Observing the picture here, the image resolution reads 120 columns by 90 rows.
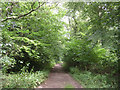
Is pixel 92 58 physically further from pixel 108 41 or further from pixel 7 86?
pixel 7 86

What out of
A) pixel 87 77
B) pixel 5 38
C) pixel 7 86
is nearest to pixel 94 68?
pixel 87 77

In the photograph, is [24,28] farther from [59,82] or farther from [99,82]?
[99,82]

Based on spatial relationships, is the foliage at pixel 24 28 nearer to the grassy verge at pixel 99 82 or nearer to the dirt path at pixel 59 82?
the dirt path at pixel 59 82

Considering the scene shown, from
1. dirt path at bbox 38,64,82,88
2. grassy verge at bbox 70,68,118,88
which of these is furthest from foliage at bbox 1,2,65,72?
grassy verge at bbox 70,68,118,88

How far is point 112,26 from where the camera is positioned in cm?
233

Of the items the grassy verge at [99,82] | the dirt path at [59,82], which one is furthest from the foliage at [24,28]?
the grassy verge at [99,82]

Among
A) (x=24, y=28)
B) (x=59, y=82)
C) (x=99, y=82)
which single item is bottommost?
(x=59, y=82)

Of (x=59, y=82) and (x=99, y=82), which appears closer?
(x=99, y=82)

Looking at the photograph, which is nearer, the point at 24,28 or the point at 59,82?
the point at 24,28

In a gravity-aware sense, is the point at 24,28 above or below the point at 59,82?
above

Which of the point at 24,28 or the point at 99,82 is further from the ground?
the point at 24,28

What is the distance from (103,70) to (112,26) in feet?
11.0

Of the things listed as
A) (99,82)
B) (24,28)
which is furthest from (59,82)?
(24,28)

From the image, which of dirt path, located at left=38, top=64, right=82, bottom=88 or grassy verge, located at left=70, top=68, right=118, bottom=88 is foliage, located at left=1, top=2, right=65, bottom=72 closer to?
dirt path, located at left=38, top=64, right=82, bottom=88
